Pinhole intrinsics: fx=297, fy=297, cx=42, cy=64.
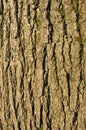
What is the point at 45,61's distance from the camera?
178 centimetres

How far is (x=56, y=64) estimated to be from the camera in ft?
5.79

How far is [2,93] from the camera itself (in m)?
1.97

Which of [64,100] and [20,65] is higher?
[20,65]

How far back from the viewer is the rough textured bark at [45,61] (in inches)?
67.8

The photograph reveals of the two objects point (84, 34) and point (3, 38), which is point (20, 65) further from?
point (84, 34)

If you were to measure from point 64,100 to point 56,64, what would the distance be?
0.22 m

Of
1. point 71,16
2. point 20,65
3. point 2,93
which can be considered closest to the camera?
point 71,16

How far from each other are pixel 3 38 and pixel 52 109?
1.78 ft

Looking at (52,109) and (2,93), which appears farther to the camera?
(2,93)

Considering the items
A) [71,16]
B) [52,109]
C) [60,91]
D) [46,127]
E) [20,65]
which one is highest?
[71,16]

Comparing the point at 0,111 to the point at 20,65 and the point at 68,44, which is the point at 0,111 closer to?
the point at 20,65

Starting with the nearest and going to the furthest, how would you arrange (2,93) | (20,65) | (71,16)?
1. (71,16)
2. (20,65)
3. (2,93)

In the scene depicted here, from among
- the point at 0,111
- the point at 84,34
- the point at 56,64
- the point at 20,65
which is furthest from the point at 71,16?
the point at 0,111

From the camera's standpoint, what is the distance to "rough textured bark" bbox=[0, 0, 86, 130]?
1.72 metres
